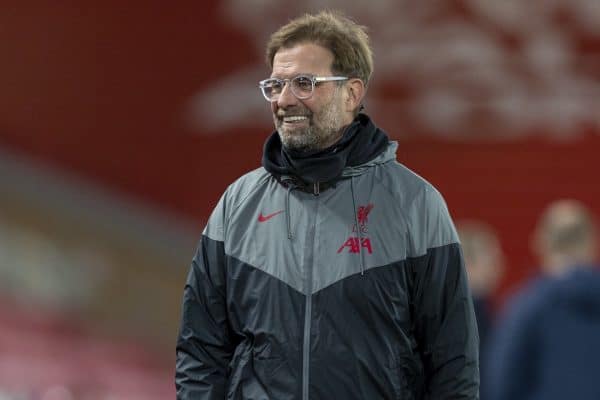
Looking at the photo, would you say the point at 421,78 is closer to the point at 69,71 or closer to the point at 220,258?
the point at 69,71

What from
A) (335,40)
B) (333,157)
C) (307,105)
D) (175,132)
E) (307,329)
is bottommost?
(307,329)

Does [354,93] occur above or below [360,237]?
above

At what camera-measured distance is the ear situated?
2.63 m

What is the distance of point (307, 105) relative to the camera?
8.42ft

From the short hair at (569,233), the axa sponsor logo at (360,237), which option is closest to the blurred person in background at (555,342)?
the short hair at (569,233)

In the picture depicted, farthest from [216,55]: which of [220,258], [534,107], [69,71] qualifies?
[220,258]

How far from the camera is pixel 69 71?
26.1ft

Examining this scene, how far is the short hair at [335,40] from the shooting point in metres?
2.60

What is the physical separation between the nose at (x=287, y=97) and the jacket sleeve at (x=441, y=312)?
0.33 m

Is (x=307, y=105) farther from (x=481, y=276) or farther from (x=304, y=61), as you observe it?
(x=481, y=276)

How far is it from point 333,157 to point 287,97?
0.50 ft

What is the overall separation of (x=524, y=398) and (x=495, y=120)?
414cm

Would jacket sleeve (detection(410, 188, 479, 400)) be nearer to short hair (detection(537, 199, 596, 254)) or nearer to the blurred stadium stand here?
short hair (detection(537, 199, 596, 254))

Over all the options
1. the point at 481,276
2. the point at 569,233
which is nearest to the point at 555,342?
the point at 569,233
